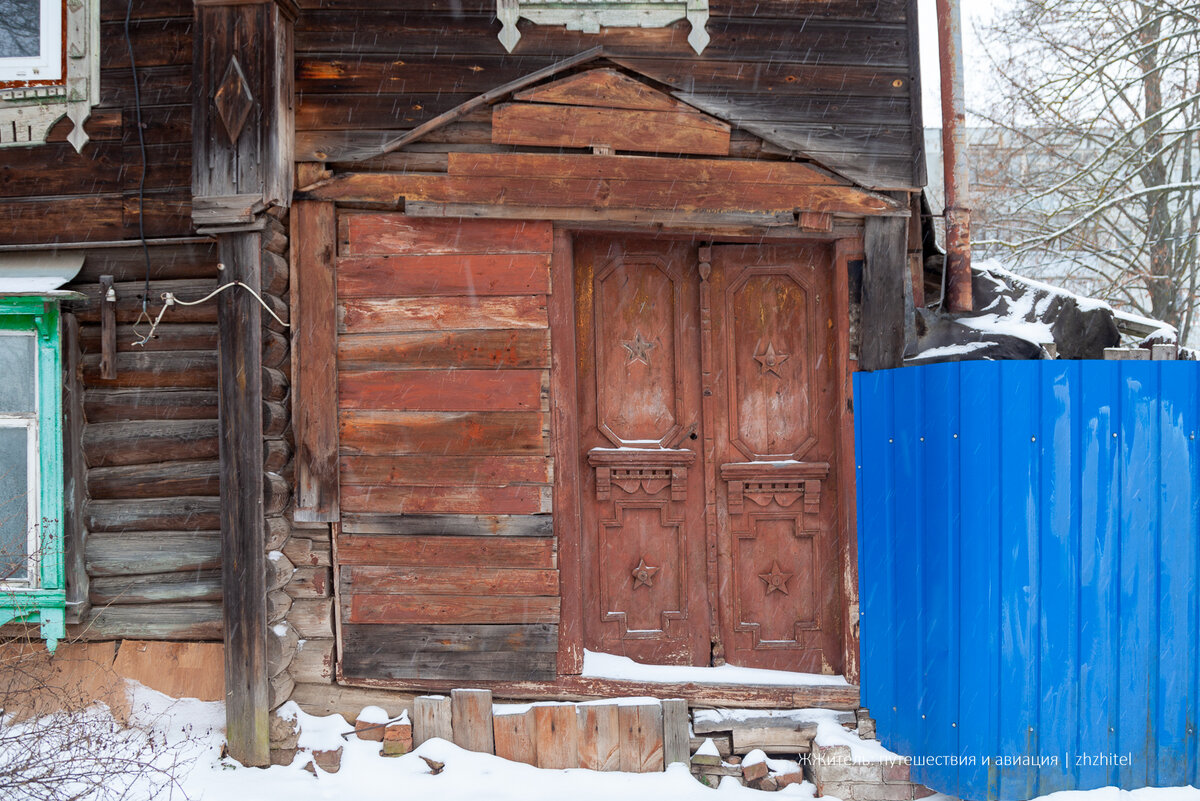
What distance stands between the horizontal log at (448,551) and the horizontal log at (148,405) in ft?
3.61

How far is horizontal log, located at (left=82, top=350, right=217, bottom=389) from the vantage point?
14.8ft

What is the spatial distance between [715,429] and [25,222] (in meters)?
4.09

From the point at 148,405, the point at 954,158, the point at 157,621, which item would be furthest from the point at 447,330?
the point at 954,158

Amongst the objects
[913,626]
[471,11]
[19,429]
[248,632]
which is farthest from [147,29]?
[913,626]

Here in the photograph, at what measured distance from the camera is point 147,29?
454cm

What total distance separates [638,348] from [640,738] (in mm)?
2145

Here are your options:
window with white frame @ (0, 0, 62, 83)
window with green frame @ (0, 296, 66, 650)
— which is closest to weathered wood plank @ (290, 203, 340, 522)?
window with green frame @ (0, 296, 66, 650)

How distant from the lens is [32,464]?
4.46 metres

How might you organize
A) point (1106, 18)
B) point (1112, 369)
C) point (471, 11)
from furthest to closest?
point (1106, 18) → point (471, 11) → point (1112, 369)

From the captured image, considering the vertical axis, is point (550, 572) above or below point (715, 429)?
below

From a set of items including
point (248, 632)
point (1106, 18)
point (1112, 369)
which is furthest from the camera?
point (1106, 18)

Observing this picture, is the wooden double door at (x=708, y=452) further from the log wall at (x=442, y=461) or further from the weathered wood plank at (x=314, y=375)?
the weathered wood plank at (x=314, y=375)

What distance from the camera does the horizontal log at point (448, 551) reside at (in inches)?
171

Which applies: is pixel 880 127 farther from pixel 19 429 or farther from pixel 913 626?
pixel 19 429
